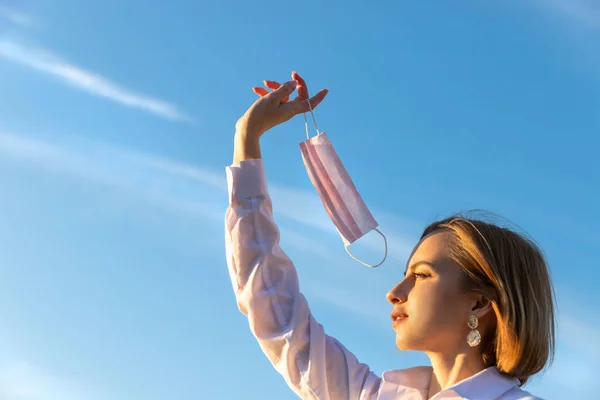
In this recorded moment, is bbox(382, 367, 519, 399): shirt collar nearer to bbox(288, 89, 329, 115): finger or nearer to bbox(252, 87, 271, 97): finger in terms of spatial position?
bbox(288, 89, 329, 115): finger

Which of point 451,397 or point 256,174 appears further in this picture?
point 256,174

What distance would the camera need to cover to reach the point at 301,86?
5.82 meters

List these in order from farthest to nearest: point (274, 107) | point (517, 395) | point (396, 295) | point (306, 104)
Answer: point (306, 104) → point (274, 107) → point (396, 295) → point (517, 395)

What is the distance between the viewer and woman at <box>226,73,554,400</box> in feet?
16.5

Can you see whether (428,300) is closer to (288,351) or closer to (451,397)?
(451,397)

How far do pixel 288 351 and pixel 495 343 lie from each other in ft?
4.17

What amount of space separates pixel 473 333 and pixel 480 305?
20 centimetres

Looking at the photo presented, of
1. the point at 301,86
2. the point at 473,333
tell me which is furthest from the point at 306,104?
the point at 473,333

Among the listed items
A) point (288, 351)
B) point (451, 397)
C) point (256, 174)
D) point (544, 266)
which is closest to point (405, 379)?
point (451, 397)

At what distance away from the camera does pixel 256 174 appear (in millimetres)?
5352

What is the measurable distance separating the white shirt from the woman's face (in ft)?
1.09

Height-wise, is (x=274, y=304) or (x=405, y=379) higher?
(x=274, y=304)

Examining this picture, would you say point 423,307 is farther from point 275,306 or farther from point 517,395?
point 275,306

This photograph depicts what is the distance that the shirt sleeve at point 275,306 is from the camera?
5250mm
